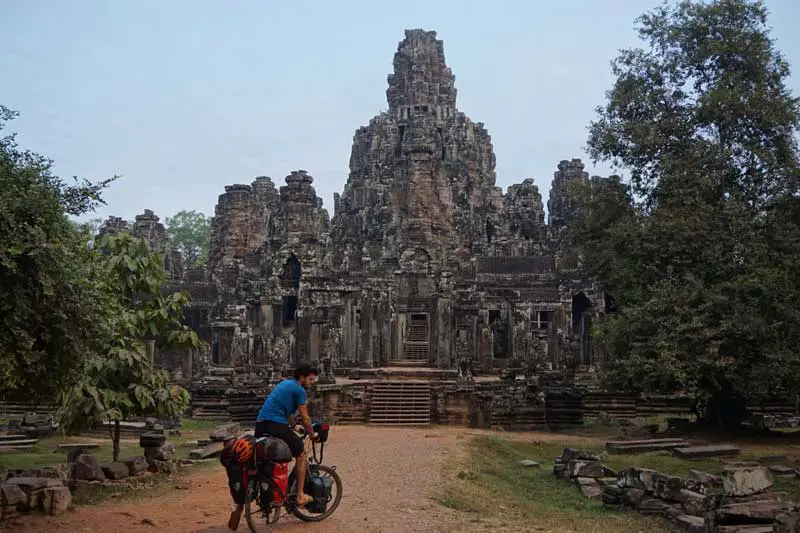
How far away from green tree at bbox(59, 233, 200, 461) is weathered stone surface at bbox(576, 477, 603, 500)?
6403 millimetres

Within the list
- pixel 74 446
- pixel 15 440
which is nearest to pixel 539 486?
pixel 74 446

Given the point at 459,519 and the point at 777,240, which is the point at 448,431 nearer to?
the point at 777,240

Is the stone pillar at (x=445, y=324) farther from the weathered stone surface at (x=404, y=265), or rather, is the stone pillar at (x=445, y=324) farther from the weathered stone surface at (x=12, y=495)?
the weathered stone surface at (x=12, y=495)

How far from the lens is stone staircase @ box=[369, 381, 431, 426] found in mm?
23031

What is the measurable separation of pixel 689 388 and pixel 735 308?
7.18ft

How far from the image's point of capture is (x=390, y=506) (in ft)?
31.7

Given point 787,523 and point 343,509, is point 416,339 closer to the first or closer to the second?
point 343,509

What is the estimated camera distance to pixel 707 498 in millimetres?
9992

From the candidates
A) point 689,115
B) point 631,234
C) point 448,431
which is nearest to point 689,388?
point 631,234

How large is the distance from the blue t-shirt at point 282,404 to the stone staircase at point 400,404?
15.0 metres

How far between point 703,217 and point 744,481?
496 inches

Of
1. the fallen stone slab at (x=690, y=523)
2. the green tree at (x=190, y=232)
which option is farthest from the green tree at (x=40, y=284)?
the green tree at (x=190, y=232)

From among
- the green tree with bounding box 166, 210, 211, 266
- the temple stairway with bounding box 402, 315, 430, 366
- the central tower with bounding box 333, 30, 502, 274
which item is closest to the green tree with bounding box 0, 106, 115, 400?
the temple stairway with bounding box 402, 315, 430, 366

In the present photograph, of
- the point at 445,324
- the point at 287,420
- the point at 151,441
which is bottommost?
the point at 151,441
